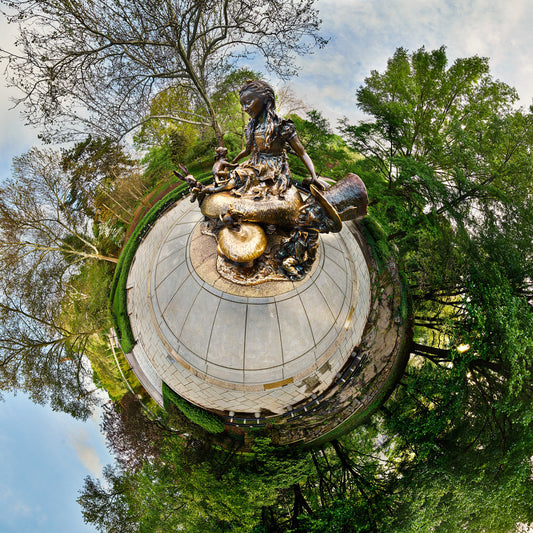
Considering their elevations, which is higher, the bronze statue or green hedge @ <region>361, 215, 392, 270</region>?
green hedge @ <region>361, 215, 392, 270</region>

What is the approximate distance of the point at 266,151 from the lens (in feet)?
24.2

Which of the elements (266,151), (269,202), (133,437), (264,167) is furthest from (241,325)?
(133,437)

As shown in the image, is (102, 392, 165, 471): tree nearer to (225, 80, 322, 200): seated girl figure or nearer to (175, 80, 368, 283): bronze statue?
(175, 80, 368, 283): bronze statue

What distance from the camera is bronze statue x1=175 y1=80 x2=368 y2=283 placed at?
6.70m

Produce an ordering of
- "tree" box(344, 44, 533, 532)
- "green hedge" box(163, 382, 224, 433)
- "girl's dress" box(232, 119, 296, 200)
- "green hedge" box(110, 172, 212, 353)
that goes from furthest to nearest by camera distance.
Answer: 1. "green hedge" box(110, 172, 212, 353)
2. "green hedge" box(163, 382, 224, 433)
3. "tree" box(344, 44, 533, 532)
4. "girl's dress" box(232, 119, 296, 200)

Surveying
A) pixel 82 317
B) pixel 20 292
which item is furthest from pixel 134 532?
pixel 20 292

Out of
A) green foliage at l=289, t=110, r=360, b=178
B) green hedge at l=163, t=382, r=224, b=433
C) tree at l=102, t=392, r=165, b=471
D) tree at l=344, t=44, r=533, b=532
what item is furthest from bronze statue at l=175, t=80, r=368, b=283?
tree at l=102, t=392, r=165, b=471

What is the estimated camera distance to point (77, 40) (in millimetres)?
10016

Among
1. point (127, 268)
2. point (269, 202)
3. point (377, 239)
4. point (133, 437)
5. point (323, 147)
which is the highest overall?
point (323, 147)

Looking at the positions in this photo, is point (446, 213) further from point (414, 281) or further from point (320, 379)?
point (320, 379)

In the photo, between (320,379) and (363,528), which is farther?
(320,379)

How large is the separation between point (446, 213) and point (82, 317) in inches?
598

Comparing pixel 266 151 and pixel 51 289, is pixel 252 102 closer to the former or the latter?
pixel 266 151

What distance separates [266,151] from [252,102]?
111 centimetres
